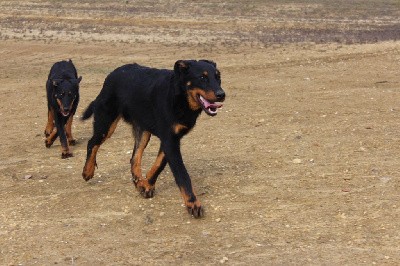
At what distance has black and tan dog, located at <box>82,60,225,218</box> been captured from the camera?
5.81 metres

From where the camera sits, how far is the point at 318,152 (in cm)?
801

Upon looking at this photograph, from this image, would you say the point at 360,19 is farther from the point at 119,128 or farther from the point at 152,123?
the point at 152,123

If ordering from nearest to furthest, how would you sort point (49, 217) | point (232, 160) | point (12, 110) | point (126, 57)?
point (49, 217)
point (232, 160)
point (12, 110)
point (126, 57)

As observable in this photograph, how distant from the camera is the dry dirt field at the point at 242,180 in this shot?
534cm

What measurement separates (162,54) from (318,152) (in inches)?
553

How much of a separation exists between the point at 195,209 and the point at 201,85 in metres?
1.19

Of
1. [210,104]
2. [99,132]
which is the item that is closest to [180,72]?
[210,104]

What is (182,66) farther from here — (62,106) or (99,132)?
(62,106)

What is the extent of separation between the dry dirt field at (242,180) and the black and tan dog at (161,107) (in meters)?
0.30

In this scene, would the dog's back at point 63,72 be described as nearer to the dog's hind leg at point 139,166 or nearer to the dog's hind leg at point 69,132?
the dog's hind leg at point 69,132

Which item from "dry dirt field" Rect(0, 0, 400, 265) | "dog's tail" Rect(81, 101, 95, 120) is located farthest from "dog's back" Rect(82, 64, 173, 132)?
"dry dirt field" Rect(0, 0, 400, 265)

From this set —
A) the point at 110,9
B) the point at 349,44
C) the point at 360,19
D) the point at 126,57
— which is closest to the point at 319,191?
the point at 126,57

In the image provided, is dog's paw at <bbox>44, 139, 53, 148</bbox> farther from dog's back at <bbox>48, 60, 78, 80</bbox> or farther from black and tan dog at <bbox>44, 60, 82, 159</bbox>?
dog's back at <bbox>48, 60, 78, 80</bbox>

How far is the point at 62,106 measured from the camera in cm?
888
